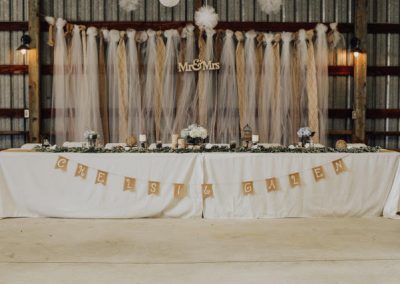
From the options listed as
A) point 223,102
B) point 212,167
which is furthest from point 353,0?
point 212,167

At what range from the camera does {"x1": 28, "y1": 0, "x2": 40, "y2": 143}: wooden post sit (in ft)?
24.5

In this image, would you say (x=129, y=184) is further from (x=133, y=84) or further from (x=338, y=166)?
(x=133, y=84)

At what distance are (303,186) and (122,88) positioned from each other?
11.3ft

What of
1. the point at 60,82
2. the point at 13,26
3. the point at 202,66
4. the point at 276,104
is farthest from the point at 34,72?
the point at 276,104

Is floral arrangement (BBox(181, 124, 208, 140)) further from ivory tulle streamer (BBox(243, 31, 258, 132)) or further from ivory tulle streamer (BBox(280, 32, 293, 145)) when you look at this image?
ivory tulle streamer (BBox(280, 32, 293, 145))

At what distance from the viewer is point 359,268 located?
12.1ft

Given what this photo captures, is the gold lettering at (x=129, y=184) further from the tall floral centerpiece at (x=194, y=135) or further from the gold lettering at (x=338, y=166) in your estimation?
the gold lettering at (x=338, y=166)

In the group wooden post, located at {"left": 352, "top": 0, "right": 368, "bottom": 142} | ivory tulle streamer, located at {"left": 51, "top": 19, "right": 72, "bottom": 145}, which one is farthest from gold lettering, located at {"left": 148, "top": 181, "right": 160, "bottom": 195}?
wooden post, located at {"left": 352, "top": 0, "right": 368, "bottom": 142}

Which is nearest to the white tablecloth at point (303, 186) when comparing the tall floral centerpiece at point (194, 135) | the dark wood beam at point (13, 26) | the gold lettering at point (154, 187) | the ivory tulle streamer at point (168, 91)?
the tall floral centerpiece at point (194, 135)

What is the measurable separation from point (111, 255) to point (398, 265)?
2.23 metres

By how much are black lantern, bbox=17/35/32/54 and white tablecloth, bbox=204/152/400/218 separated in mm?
3599

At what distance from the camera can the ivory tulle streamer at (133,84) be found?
7.55 m

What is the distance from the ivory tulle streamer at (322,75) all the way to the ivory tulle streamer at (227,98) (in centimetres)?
127

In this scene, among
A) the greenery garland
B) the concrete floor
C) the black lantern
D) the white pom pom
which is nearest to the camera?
the concrete floor
